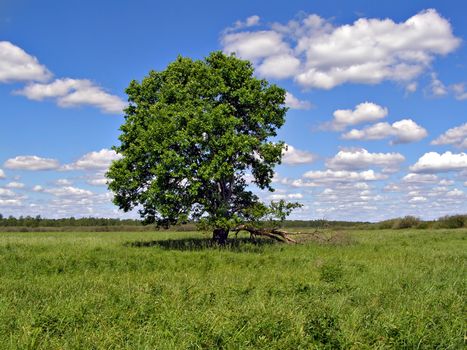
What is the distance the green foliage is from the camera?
83.7 ft

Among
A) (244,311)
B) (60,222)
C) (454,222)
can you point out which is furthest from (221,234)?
(60,222)

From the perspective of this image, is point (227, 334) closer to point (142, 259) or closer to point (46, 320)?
point (46, 320)

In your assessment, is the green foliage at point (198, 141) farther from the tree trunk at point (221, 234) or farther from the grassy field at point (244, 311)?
the grassy field at point (244, 311)

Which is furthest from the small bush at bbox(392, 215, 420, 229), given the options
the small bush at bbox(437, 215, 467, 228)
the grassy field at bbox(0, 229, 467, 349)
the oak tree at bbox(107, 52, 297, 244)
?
the grassy field at bbox(0, 229, 467, 349)

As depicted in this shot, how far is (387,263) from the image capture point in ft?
60.1

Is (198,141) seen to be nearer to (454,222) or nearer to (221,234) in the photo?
(221,234)

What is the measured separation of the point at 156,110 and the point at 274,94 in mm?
7762

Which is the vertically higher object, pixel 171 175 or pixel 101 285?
pixel 171 175

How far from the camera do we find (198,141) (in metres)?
25.7

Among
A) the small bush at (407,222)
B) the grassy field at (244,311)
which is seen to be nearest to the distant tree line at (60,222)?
the small bush at (407,222)

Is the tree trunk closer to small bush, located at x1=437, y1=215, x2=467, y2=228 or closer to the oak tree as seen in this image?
the oak tree

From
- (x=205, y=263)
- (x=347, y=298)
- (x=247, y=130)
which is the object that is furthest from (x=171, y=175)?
(x=347, y=298)

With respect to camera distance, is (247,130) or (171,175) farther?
(247,130)

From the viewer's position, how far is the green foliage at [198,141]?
83.7 ft
